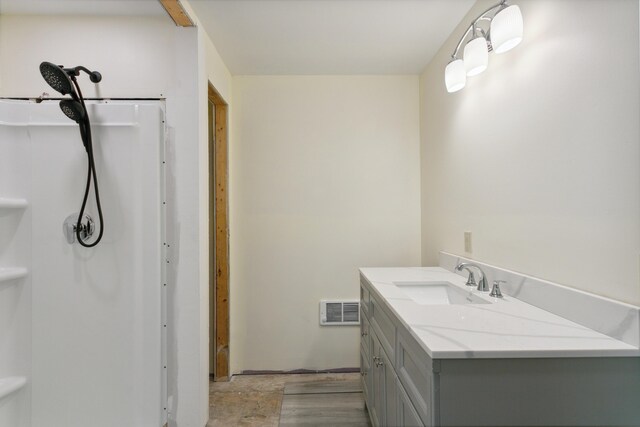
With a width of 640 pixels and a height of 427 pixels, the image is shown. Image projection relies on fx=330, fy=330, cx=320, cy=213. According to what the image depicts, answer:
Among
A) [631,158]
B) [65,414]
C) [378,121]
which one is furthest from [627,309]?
[65,414]

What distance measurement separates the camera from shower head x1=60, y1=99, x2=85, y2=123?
150cm

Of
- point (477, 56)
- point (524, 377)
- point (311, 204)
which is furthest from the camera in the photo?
point (311, 204)

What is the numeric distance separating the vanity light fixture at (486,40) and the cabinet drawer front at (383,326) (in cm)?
120

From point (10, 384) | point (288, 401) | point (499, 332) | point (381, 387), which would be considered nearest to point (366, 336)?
point (381, 387)

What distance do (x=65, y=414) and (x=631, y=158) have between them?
251 cm

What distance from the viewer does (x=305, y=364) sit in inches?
102

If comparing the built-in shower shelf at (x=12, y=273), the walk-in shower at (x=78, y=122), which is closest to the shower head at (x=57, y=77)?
the walk-in shower at (x=78, y=122)

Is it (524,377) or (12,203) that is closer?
(524,377)

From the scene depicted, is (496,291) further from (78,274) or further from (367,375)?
(78,274)

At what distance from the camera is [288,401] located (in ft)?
7.24

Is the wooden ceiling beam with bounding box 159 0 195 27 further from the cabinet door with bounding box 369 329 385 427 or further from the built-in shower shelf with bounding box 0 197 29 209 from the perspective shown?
the cabinet door with bounding box 369 329 385 427

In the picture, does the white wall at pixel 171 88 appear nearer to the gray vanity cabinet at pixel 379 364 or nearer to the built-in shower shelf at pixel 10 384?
the built-in shower shelf at pixel 10 384

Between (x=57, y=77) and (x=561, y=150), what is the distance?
2.08 metres

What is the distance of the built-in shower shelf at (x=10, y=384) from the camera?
151cm
